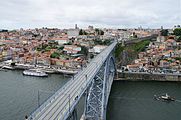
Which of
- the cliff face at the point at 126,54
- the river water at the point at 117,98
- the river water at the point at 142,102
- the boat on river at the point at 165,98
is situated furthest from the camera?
the cliff face at the point at 126,54

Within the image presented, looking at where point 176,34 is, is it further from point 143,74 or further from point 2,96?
point 2,96

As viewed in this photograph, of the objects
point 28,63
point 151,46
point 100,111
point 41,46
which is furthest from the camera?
point 41,46

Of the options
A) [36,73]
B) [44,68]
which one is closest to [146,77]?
[36,73]

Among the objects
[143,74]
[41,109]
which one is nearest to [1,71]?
[143,74]

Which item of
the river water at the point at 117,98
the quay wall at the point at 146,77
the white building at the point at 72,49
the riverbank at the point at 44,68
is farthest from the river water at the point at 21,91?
the white building at the point at 72,49

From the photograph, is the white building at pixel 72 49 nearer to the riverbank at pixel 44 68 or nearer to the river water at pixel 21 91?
the riverbank at pixel 44 68

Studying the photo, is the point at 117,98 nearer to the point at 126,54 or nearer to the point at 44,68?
the point at 44,68
